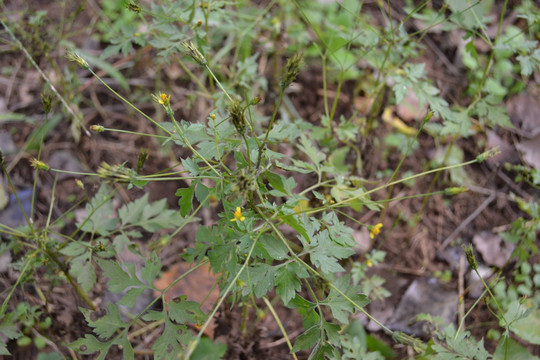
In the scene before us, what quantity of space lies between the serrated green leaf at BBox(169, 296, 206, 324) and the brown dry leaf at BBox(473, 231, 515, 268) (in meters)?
1.96

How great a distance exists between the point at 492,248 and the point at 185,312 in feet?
6.84

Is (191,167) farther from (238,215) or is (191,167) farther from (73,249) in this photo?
(73,249)

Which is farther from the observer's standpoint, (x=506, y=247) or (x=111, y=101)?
(x=111, y=101)

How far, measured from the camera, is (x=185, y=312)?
1.57 meters

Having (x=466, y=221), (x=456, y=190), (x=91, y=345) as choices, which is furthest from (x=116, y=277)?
(x=466, y=221)

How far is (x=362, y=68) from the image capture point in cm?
317

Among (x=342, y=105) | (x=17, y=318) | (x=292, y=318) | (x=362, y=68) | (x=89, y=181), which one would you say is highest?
(x=362, y=68)

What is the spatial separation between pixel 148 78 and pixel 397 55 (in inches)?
75.2

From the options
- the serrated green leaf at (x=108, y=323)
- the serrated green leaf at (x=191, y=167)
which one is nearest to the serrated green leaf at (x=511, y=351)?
the serrated green leaf at (x=191, y=167)

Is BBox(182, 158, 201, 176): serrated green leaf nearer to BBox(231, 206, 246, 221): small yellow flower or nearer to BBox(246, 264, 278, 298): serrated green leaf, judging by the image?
BBox(231, 206, 246, 221): small yellow flower

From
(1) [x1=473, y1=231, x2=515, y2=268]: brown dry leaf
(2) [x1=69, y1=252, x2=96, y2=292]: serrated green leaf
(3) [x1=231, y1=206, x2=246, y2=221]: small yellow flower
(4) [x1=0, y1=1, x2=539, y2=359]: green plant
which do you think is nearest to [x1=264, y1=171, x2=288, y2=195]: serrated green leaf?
(4) [x1=0, y1=1, x2=539, y2=359]: green plant

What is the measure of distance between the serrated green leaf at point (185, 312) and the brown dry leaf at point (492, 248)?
6.43 ft

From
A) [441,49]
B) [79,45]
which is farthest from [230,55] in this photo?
[441,49]

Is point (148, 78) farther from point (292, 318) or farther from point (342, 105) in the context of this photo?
point (292, 318)
